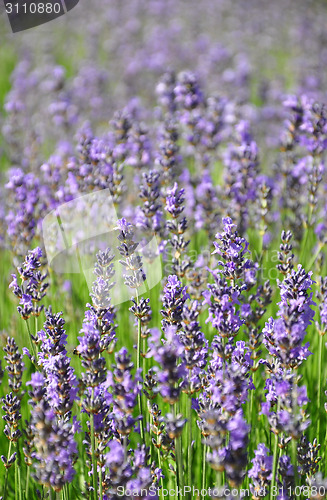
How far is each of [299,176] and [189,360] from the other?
10.2 feet

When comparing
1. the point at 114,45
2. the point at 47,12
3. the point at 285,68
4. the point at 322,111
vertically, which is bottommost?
the point at 285,68

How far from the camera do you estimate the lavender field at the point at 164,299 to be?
1.91 metres

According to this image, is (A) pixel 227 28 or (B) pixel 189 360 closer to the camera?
(B) pixel 189 360

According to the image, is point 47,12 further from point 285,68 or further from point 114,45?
point 285,68

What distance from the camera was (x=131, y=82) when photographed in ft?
30.3

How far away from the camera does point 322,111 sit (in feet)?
12.9

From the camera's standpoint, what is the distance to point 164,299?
2.17 meters

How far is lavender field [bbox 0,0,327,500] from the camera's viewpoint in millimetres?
1911

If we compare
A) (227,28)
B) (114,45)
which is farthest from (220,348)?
(227,28)

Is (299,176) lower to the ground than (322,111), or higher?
lower

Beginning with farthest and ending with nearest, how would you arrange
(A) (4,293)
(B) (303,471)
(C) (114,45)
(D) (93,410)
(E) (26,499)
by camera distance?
(C) (114,45) < (A) (4,293) < (E) (26,499) < (B) (303,471) < (D) (93,410)

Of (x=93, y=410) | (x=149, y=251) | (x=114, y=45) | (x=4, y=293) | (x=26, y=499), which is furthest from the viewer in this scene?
(x=114, y=45)

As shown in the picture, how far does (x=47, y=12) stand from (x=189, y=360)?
3.10 metres

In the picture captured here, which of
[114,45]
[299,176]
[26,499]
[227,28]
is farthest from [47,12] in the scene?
[227,28]
